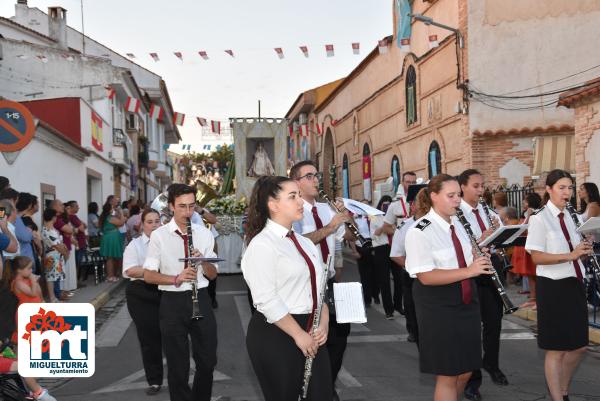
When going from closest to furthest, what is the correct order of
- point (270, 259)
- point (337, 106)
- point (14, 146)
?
point (270, 259) < point (14, 146) < point (337, 106)

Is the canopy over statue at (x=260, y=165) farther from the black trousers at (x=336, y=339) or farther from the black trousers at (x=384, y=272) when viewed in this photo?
the black trousers at (x=336, y=339)

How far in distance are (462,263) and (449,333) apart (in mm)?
488

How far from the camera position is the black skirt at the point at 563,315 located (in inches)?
233

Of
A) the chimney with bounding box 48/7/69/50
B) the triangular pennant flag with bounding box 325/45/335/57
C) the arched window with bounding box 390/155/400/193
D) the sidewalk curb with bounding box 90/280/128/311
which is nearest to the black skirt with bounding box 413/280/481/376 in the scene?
the sidewalk curb with bounding box 90/280/128/311

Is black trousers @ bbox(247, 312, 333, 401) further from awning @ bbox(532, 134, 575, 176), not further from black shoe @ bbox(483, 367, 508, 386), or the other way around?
awning @ bbox(532, 134, 575, 176)

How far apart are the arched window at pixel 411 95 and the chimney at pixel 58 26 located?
685 inches

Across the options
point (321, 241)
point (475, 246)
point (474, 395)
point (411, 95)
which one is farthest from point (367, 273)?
point (411, 95)

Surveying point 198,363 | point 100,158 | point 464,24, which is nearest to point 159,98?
point 100,158

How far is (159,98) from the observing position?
45.7m

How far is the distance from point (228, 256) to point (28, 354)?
14.5 m

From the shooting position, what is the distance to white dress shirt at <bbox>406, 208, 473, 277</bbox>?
4.95 meters

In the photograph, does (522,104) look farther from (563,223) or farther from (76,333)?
(76,333)

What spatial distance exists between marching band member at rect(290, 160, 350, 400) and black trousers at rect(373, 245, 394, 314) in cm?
487

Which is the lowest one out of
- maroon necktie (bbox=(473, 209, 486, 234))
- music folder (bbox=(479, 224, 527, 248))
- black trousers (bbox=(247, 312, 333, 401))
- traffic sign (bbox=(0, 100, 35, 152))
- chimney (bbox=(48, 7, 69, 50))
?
black trousers (bbox=(247, 312, 333, 401))
